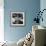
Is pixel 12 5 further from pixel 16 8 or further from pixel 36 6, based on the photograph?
pixel 36 6

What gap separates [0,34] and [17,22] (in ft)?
2.87

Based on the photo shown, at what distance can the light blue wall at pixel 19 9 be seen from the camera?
5.66 meters

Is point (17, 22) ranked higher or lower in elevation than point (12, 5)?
lower

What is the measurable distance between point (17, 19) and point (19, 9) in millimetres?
423

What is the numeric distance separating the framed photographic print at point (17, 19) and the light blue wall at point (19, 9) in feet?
0.54

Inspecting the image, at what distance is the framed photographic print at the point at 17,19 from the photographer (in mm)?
5688

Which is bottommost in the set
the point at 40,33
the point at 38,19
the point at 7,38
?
the point at 7,38

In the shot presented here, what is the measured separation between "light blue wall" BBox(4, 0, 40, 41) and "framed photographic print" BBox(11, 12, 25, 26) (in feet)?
0.54

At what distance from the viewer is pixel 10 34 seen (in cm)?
570

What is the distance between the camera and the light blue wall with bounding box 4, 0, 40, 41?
5664 mm

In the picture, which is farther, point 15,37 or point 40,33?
point 15,37

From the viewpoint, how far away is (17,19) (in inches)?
225

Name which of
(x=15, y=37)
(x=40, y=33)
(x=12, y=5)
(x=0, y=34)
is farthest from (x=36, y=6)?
(x=40, y=33)

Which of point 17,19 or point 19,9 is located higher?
point 19,9
